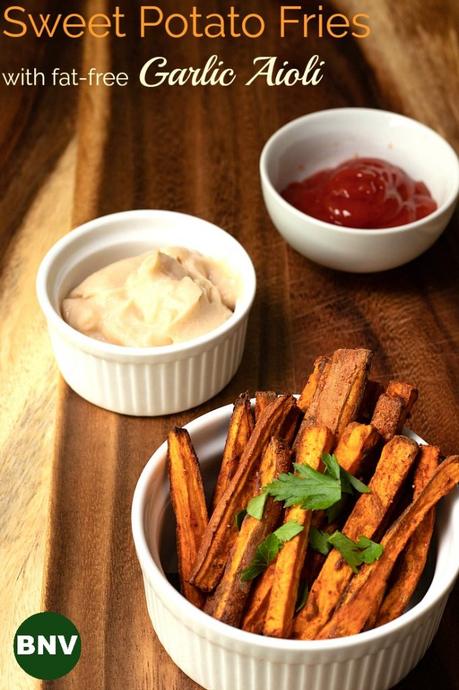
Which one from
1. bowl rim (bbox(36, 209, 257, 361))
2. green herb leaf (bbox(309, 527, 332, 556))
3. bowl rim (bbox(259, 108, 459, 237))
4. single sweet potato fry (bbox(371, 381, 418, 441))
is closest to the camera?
green herb leaf (bbox(309, 527, 332, 556))

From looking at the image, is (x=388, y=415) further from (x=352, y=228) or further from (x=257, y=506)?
(x=352, y=228)

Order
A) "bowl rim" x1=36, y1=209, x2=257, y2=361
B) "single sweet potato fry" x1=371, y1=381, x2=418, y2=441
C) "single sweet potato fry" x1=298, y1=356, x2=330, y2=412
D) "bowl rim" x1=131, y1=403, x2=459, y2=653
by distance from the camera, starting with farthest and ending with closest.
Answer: "bowl rim" x1=36, y1=209, x2=257, y2=361 → "single sweet potato fry" x1=298, y1=356, x2=330, y2=412 → "single sweet potato fry" x1=371, y1=381, x2=418, y2=441 → "bowl rim" x1=131, y1=403, x2=459, y2=653

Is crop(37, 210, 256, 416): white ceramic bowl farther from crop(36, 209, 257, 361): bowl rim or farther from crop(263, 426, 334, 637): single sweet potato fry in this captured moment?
crop(263, 426, 334, 637): single sweet potato fry

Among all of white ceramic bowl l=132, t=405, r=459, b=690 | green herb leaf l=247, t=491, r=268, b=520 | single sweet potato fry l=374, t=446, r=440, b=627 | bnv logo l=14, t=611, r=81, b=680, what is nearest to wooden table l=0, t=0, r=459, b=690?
bnv logo l=14, t=611, r=81, b=680

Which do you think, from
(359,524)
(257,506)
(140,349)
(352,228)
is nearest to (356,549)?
(359,524)

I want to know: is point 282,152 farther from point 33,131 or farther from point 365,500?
point 365,500

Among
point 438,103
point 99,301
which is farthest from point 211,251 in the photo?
point 438,103
